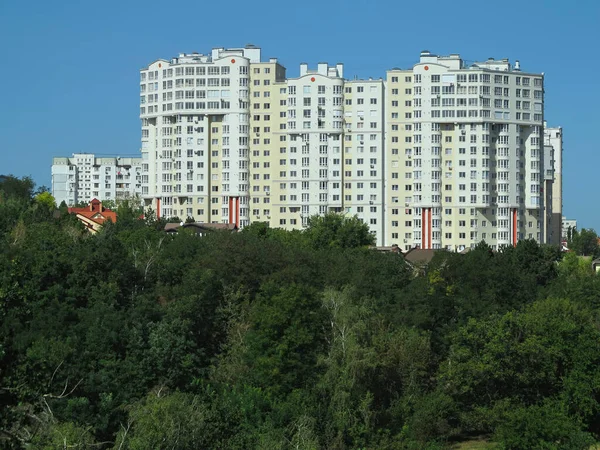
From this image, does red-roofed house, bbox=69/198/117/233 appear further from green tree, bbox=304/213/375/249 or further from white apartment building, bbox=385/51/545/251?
white apartment building, bbox=385/51/545/251

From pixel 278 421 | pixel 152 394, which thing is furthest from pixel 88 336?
pixel 278 421

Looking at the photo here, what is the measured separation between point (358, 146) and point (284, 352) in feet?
242

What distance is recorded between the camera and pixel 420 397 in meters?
55.4

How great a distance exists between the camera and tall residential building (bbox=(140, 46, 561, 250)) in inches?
4808

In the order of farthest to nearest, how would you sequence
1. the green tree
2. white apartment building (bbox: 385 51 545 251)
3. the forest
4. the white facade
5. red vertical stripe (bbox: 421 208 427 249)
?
1. the white facade
2. red vertical stripe (bbox: 421 208 427 249)
3. white apartment building (bbox: 385 51 545 251)
4. the green tree
5. the forest

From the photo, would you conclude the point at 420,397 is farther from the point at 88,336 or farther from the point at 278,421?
the point at 88,336

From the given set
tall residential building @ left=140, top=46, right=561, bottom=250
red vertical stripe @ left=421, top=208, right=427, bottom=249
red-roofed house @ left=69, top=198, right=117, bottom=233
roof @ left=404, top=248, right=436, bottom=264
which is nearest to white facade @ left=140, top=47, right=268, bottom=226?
tall residential building @ left=140, top=46, right=561, bottom=250

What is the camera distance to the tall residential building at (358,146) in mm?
122125

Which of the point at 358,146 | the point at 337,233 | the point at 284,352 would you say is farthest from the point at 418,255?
the point at 284,352

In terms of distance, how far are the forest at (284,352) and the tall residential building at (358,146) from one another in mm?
53554

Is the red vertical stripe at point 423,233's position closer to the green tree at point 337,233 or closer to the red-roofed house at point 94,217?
the green tree at point 337,233

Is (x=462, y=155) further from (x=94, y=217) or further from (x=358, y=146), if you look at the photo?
(x=94, y=217)

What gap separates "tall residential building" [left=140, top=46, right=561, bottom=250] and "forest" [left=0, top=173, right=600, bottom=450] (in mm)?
53554

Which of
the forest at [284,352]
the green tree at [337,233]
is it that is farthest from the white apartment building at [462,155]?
the forest at [284,352]
